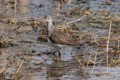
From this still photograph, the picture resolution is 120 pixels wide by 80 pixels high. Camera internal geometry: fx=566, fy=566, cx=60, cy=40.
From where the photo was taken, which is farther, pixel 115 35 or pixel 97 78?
pixel 115 35

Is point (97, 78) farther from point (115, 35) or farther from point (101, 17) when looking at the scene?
point (101, 17)

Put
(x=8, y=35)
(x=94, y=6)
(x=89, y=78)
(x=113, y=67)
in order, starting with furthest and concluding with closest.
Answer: (x=94, y=6), (x=8, y=35), (x=113, y=67), (x=89, y=78)

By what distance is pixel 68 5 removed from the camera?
16.6 m

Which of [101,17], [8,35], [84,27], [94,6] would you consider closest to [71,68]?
[8,35]

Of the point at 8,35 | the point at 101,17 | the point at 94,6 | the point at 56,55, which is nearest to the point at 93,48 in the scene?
the point at 56,55

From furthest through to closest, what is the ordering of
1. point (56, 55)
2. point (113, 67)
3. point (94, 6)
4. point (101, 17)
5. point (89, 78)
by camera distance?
point (94, 6), point (101, 17), point (56, 55), point (113, 67), point (89, 78)

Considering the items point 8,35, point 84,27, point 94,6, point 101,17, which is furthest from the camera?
point 94,6

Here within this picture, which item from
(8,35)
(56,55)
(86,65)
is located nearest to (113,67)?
(86,65)

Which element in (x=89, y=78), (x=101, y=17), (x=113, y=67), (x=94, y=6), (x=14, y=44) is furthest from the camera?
(x=94, y=6)

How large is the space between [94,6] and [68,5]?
2.52 ft

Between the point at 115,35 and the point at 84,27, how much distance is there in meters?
1.13

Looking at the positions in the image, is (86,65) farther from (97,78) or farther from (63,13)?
(63,13)

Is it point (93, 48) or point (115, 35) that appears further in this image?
point (115, 35)

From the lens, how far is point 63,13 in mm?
15195
